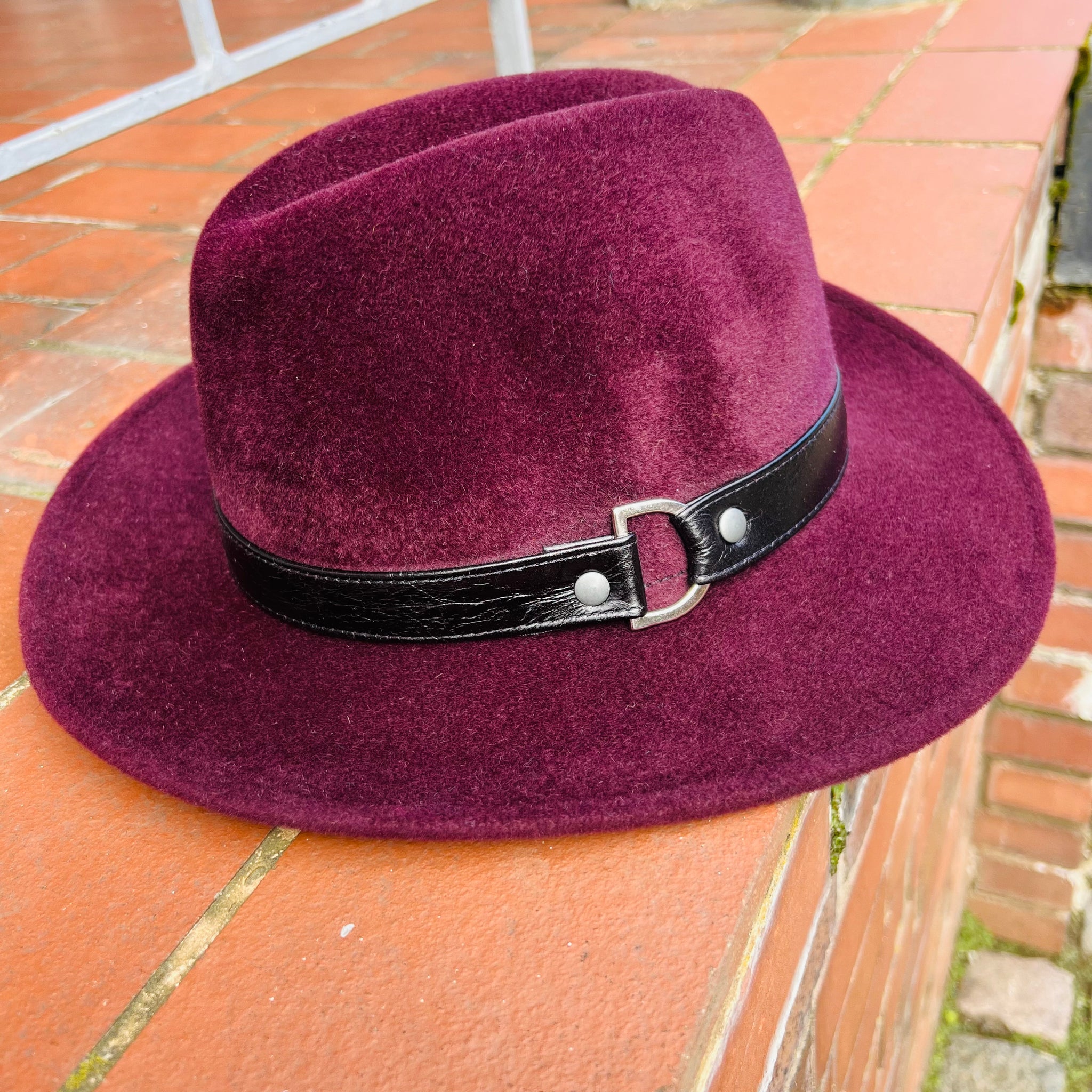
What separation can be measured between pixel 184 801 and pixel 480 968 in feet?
0.93

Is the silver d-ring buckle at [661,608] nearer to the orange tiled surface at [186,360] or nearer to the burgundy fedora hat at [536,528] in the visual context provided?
the burgundy fedora hat at [536,528]

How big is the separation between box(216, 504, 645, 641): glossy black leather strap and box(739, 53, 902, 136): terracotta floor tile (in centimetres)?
157

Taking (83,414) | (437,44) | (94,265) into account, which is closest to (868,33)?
(437,44)

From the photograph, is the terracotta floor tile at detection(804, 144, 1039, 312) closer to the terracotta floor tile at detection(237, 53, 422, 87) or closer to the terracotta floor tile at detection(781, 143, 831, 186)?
the terracotta floor tile at detection(781, 143, 831, 186)

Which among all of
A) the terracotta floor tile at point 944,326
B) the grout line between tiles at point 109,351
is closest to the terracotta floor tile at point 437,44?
the grout line between tiles at point 109,351

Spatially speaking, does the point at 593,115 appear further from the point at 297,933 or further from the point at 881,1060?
the point at 881,1060

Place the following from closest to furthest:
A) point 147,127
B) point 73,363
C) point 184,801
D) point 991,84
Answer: point 184,801
point 73,363
point 991,84
point 147,127

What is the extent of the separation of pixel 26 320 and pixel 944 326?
146cm

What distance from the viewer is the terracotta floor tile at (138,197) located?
202 centimetres

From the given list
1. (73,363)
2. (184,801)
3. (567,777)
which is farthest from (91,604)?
(73,363)

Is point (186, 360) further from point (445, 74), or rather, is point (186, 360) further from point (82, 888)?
point (445, 74)

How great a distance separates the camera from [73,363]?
156cm

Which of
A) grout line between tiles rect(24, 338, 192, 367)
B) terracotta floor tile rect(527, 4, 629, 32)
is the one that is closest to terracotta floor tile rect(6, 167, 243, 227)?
grout line between tiles rect(24, 338, 192, 367)

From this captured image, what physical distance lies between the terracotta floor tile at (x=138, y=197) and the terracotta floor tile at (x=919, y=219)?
118 centimetres
